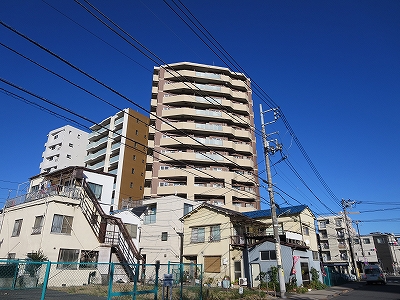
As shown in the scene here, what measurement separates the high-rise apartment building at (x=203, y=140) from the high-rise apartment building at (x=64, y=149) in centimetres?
1934

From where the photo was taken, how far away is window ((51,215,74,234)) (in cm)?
2069

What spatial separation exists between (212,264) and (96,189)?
13.8 meters

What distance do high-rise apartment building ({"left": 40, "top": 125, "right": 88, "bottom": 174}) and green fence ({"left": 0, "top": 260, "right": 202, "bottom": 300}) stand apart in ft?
150

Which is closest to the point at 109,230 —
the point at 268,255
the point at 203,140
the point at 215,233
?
the point at 215,233

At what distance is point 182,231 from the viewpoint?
104ft

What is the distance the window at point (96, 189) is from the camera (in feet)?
90.2

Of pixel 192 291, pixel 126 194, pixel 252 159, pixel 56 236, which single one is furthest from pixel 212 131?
pixel 192 291

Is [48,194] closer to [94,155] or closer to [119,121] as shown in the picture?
[119,121]

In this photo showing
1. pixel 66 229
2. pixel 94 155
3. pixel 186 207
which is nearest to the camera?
pixel 66 229

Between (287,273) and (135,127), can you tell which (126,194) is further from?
(287,273)

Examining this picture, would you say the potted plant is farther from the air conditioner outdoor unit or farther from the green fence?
the air conditioner outdoor unit

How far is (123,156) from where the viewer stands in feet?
179

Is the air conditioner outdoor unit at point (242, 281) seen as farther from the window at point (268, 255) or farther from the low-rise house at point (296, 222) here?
the low-rise house at point (296, 222)

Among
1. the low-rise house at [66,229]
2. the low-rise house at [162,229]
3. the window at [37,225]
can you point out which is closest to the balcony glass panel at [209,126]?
the low-rise house at [162,229]
